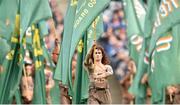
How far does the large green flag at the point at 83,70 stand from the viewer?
1667 cm

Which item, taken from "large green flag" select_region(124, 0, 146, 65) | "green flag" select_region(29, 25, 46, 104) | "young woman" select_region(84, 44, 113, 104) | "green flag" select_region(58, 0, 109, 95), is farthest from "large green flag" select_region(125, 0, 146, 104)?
"young woman" select_region(84, 44, 113, 104)

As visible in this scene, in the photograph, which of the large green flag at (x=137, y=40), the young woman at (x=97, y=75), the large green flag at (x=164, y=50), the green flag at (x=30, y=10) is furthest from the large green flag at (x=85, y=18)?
the large green flag at (x=137, y=40)

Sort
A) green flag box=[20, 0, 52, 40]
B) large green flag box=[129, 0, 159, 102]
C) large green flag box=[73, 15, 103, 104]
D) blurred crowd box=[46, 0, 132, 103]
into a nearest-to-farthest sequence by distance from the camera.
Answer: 1. large green flag box=[73, 15, 103, 104]
2. green flag box=[20, 0, 52, 40]
3. large green flag box=[129, 0, 159, 102]
4. blurred crowd box=[46, 0, 132, 103]

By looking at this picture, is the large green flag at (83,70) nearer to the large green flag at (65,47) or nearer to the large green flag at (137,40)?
the large green flag at (65,47)

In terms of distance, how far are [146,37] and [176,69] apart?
177 cm

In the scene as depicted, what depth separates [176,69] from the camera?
60.3ft

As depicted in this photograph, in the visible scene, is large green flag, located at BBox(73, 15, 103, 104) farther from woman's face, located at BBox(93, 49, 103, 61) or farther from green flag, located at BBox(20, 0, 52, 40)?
green flag, located at BBox(20, 0, 52, 40)

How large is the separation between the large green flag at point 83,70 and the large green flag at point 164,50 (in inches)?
73.4

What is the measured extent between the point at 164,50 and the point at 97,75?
3367 mm

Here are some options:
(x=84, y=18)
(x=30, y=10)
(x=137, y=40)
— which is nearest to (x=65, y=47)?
(x=84, y=18)

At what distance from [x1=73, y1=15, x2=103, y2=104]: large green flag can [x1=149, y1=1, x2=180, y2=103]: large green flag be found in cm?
186

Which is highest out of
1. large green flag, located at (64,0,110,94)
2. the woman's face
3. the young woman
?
large green flag, located at (64,0,110,94)

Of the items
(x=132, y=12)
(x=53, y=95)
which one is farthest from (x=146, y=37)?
(x=53, y=95)

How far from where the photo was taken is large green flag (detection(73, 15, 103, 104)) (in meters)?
16.7
